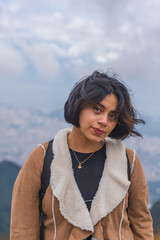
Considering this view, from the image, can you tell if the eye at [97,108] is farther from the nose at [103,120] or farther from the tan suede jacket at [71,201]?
the tan suede jacket at [71,201]

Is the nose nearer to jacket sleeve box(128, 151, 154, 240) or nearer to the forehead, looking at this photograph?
the forehead

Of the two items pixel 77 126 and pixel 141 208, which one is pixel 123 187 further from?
pixel 77 126

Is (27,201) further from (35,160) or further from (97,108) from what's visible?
(97,108)

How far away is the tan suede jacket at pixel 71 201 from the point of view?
1946 millimetres

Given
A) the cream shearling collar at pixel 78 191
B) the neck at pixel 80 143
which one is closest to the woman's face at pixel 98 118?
the neck at pixel 80 143

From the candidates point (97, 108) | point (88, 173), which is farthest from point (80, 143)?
point (97, 108)

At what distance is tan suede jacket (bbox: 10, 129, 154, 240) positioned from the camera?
195 centimetres

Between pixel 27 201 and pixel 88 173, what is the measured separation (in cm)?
45

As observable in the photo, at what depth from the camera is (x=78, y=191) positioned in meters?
1.99

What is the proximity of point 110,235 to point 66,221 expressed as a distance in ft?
1.00

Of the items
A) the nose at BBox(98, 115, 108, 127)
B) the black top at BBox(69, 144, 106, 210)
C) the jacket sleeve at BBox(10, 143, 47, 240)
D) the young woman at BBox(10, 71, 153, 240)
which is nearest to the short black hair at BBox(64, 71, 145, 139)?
the young woman at BBox(10, 71, 153, 240)

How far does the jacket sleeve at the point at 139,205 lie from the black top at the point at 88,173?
259 mm

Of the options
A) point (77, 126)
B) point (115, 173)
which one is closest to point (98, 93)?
point (77, 126)

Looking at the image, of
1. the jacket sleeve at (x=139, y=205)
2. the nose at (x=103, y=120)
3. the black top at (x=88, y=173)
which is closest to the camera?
the nose at (x=103, y=120)
